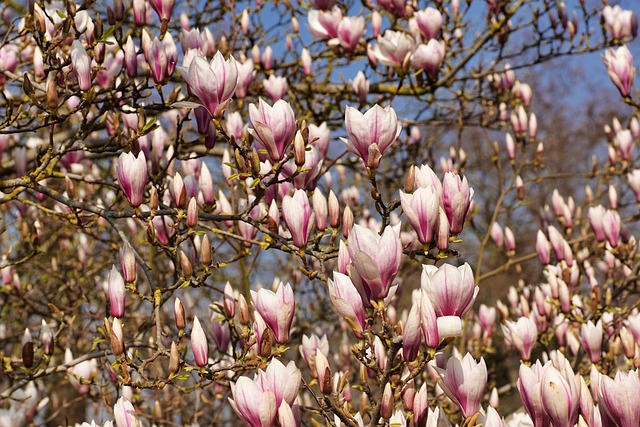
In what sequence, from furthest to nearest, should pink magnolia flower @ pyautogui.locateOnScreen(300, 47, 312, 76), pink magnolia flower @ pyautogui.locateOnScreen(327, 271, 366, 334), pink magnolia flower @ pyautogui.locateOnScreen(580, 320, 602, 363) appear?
pink magnolia flower @ pyautogui.locateOnScreen(300, 47, 312, 76), pink magnolia flower @ pyautogui.locateOnScreen(580, 320, 602, 363), pink magnolia flower @ pyautogui.locateOnScreen(327, 271, 366, 334)

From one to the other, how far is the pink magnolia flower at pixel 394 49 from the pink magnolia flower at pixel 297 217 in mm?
1337

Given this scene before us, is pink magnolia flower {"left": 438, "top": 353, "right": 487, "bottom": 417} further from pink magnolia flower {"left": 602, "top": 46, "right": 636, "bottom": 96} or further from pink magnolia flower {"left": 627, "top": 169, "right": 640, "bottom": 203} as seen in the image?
pink magnolia flower {"left": 627, "top": 169, "right": 640, "bottom": 203}

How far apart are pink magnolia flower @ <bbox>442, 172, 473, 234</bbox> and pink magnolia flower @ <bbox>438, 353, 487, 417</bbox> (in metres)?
0.32

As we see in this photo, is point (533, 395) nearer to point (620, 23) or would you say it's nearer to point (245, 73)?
point (245, 73)

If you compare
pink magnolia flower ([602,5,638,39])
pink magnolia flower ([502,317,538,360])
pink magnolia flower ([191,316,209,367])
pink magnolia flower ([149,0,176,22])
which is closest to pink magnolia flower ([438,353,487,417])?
pink magnolia flower ([191,316,209,367])

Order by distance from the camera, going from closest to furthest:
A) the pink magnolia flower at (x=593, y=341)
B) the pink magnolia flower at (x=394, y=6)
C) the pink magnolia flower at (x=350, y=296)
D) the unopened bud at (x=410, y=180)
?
the pink magnolia flower at (x=350, y=296) → the unopened bud at (x=410, y=180) → the pink magnolia flower at (x=593, y=341) → the pink magnolia flower at (x=394, y=6)

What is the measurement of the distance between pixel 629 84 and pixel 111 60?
2.57 metres

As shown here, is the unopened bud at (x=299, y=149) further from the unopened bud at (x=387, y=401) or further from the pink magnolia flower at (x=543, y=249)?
the pink magnolia flower at (x=543, y=249)

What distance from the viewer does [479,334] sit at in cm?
383

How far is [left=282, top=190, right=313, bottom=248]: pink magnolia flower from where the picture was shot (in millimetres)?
1893

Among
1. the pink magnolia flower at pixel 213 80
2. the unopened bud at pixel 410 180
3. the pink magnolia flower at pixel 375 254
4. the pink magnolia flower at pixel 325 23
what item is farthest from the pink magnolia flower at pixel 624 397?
the pink magnolia flower at pixel 325 23

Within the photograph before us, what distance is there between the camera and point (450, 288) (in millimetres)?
1453

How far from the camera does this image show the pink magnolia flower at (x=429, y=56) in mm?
3146

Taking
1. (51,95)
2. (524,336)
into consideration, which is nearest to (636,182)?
(524,336)
